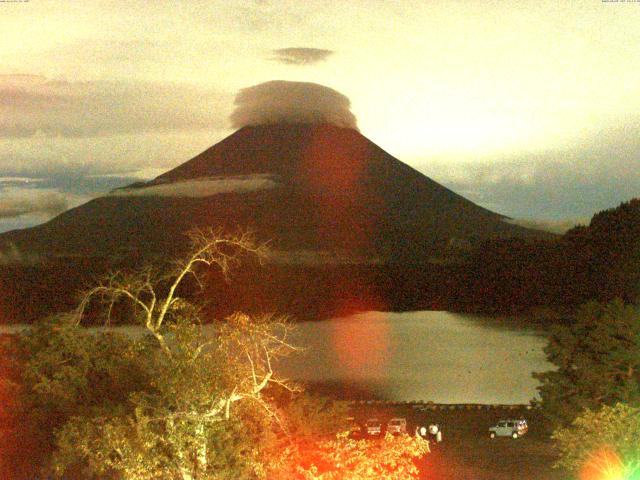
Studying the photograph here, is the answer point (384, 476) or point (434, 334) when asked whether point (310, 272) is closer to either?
point (434, 334)

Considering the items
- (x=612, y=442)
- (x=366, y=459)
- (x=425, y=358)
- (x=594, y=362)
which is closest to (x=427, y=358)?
(x=425, y=358)

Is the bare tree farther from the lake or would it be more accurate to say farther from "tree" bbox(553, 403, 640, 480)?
the lake

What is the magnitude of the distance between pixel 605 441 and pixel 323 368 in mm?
36080

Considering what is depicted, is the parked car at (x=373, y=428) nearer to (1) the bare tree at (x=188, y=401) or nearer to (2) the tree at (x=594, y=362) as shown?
(2) the tree at (x=594, y=362)

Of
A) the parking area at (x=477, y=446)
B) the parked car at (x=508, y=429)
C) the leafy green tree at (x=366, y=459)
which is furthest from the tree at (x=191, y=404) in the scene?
the parked car at (x=508, y=429)

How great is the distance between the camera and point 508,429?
22.0 metres

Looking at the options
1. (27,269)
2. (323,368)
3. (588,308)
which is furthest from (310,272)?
(588,308)

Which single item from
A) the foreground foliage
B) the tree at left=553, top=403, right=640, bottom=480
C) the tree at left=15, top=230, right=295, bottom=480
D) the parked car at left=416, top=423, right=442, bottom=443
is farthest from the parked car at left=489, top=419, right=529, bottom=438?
the tree at left=15, top=230, right=295, bottom=480

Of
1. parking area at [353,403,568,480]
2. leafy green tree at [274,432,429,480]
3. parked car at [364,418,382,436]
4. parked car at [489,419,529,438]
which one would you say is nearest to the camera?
leafy green tree at [274,432,429,480]

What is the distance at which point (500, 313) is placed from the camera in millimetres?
76812

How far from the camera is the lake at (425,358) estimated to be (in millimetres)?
40906

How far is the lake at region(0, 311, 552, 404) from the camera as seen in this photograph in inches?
1610

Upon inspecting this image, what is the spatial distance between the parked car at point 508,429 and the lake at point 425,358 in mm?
10045

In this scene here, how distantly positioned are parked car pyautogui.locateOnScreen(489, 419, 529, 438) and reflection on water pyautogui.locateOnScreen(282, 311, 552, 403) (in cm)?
1138
